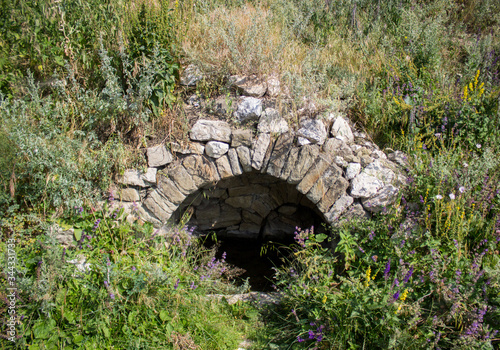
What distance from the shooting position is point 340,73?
4.61 metres

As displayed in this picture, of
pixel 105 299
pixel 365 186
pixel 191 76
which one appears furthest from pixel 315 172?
pixel 105 299

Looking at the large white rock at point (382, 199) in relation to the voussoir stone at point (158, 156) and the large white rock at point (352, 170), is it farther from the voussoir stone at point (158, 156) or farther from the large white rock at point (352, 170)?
the voussoir stone at point (158, 156)

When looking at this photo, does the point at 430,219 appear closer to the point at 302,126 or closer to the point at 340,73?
the point at 302,126

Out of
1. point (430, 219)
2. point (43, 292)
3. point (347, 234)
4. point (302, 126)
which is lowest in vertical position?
point (43, 292)

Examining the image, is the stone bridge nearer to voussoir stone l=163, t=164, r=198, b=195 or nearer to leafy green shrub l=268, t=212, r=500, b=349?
voussoir stone l=163, t=164, r=198, b=195

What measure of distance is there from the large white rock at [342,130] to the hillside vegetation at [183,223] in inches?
7.9

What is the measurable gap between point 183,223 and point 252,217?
1539mm

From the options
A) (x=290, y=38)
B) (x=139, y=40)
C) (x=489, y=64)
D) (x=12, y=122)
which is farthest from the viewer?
(x=290, y=38)

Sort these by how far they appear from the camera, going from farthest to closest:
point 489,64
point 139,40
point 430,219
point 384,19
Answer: point 384,19
point 489,64
point 139,40
point 430,219

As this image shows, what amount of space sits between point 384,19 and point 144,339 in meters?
5.66

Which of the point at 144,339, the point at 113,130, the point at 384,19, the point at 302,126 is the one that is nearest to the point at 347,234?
the point at 302,126

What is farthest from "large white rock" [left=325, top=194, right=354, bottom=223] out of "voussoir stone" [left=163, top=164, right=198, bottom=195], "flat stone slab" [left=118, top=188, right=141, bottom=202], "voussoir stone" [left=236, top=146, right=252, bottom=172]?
"flat stone slab" [left=118, top=188, right=141, bottom=202]

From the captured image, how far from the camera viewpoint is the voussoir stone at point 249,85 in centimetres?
419

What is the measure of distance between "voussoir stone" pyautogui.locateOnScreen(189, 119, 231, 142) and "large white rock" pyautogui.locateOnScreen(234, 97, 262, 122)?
0.68 ft
